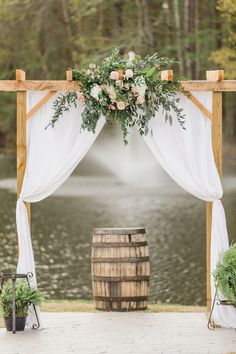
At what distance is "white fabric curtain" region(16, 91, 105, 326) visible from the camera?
9883 mm

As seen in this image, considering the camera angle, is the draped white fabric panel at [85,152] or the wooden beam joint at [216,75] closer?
the draped white fabric panel at [85,152]

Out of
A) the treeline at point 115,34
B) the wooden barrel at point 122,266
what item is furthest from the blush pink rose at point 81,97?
the treeline at point 115,34

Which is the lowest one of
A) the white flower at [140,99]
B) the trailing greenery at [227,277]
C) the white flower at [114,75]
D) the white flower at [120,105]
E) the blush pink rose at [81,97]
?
the trailing greenery at [227,277]

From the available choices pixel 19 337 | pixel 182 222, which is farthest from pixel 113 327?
pixel 182 222

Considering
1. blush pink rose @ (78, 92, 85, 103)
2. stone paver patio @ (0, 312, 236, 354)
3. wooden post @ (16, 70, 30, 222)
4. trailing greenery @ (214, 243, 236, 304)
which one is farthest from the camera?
wooden post @ (16, 70, 30, 222)

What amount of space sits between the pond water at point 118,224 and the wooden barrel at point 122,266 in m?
3.95

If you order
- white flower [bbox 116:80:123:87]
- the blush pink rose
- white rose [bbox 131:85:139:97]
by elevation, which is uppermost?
white flower [bbox 116:80:123:87]

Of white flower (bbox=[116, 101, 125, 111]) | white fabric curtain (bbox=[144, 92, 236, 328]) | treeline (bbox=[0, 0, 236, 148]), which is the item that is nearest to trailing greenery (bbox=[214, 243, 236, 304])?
white fabric curtain (bbox=[144, 92, 236, 328])

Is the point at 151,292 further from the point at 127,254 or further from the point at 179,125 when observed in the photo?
the point at 179,125

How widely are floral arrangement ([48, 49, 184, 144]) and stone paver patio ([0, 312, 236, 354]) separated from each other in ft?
5.66

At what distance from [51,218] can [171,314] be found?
12.4 metres

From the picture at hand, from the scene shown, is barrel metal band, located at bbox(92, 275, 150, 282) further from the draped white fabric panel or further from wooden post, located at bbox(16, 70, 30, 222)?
wooden post, located at bbox(16, 70, 30, 222)

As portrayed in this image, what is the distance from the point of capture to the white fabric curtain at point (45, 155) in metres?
9.88

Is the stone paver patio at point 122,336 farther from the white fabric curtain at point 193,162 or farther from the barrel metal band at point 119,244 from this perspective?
the barrel metal band at point 119,244
